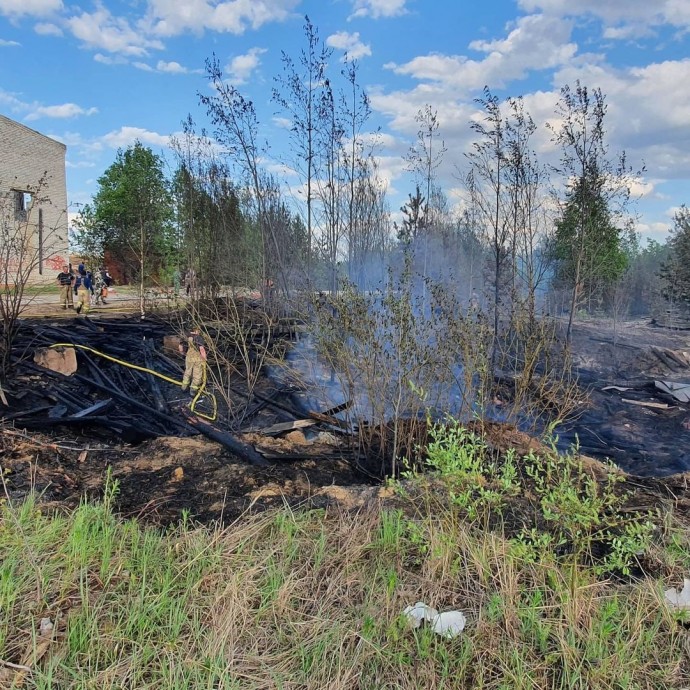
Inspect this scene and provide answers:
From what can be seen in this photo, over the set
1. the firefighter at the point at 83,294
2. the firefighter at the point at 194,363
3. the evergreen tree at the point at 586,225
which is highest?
the evergreen tree at the point at 586,225

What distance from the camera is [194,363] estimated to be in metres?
7.29

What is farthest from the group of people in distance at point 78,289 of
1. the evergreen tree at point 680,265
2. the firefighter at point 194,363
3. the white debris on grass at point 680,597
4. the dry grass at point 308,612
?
the evergreen tree at point 680,265

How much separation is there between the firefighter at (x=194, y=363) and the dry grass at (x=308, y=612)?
4032mm

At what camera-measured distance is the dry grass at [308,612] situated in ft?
6.88

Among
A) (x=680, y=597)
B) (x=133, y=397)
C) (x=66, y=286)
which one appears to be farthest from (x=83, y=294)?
(x=680, y=597)

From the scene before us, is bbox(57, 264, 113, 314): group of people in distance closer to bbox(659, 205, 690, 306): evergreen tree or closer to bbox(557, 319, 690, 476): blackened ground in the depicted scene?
bbox(557, 319, 690, 476): blackened ground

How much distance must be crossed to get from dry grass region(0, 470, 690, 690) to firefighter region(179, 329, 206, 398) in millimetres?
4032

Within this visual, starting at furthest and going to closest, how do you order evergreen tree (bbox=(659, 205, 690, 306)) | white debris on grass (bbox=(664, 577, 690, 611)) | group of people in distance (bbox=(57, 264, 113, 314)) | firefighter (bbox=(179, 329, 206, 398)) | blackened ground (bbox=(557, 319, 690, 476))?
evergreen tree (bbox=(659, 205, 690, 306)) < group of people in distance (bbox=(57, 264, 113, 314)) < blackened ground (bbox=(557, 319, 690, 476)) < firefighter (bbox=(179, 329, 206, 398)) < white debris on grass (bbox=(664, 577, 690, 611))

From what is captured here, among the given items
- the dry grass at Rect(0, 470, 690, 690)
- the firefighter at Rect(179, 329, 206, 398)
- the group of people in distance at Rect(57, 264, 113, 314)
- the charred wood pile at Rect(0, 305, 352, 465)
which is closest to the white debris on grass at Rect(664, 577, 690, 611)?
the dry grass at Rect(0, 470, 690, 690)

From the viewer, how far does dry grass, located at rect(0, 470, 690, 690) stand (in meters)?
2.10

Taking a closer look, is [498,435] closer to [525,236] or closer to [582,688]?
[582,688]

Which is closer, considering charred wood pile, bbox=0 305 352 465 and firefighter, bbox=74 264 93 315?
charred wood pile, bbox=0 305 352 465

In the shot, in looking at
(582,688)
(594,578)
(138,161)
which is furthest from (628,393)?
(138,161)

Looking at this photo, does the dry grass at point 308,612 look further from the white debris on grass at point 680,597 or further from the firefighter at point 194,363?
the firefighter at point 194,363
